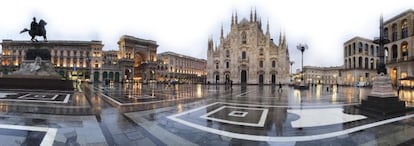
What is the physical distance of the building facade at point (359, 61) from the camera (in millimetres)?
62000

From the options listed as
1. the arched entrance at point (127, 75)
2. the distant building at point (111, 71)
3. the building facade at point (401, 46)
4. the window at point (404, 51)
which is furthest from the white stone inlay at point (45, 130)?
the arched entrance at point (127, 75)

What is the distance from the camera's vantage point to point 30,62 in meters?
19.9

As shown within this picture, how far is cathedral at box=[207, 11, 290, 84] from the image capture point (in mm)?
58750

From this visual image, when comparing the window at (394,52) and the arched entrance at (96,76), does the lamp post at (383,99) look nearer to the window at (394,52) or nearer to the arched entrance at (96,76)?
the window at (394,52)

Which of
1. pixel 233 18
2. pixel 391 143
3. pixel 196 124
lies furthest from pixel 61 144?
pixel 233 18

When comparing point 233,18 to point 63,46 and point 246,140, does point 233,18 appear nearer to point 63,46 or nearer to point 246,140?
point 63,46

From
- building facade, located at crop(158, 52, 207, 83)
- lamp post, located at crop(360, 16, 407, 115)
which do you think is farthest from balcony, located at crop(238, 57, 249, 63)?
lamp post, located at crop(360, 16, 407, 115)

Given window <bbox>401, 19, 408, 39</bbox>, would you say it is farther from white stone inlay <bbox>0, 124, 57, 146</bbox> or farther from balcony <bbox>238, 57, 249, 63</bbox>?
white stone inlay <bbox>0, 124, 57, 146</bbox>

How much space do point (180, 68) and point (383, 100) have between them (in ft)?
283

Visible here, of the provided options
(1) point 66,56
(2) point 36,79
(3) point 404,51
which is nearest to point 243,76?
(3) point 404,51

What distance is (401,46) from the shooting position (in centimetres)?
3888

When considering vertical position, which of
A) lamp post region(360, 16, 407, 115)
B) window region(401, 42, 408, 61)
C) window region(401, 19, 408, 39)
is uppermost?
window region(401, 19, 408, 39)

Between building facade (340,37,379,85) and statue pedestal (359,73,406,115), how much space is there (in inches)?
2463

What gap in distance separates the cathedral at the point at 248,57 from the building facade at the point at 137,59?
24755 millimetres
